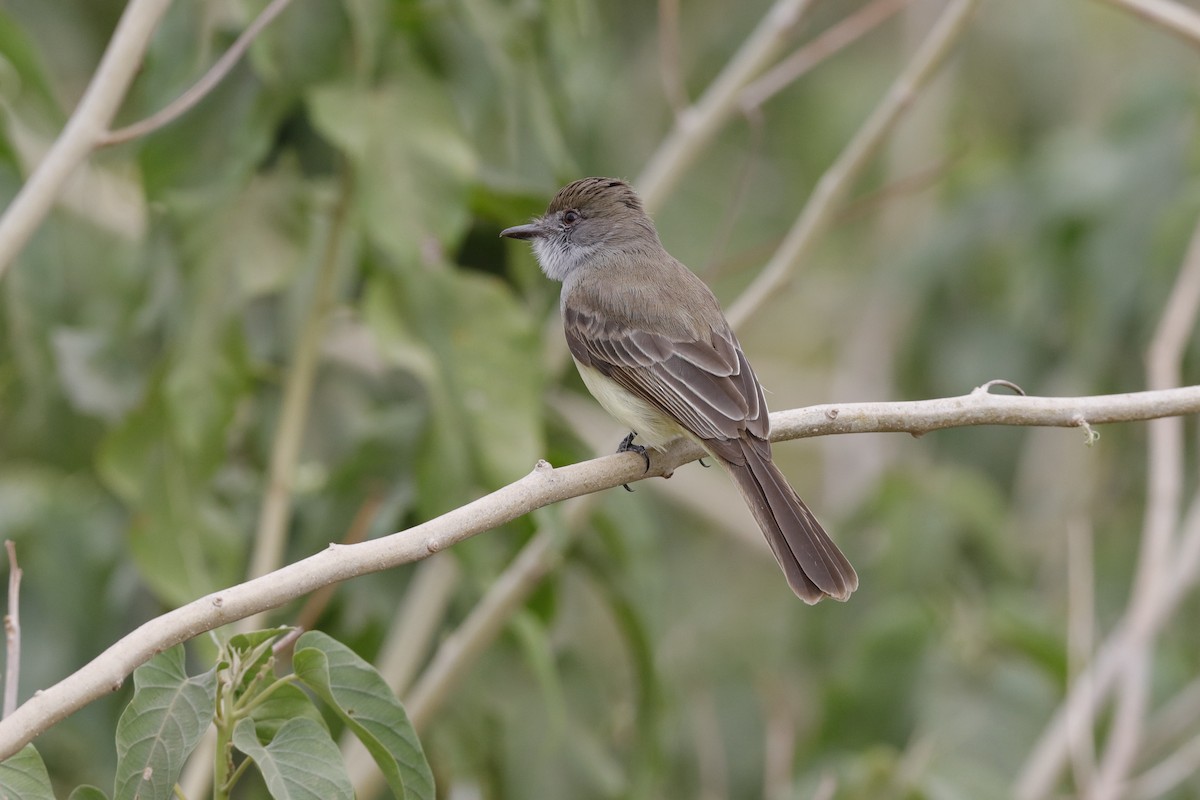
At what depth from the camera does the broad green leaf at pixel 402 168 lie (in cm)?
380

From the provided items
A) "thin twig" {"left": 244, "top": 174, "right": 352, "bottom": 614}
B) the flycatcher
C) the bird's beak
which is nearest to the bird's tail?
the flycatcher

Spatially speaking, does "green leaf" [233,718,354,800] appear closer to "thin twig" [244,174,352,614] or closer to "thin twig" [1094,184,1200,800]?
"thin twig" [244,174,352,614]

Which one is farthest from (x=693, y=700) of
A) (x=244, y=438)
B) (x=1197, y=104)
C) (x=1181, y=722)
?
(x=1197, y=104)

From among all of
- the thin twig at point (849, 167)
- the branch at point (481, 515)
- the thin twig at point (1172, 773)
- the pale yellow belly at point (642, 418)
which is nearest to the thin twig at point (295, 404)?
the pale yellow belly at point (642, 418)

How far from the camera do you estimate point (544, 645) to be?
4.17 metres

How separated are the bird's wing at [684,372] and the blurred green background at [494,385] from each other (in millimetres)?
195

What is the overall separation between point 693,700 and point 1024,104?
3.68 metres

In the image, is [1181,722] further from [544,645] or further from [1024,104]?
[1024,104]

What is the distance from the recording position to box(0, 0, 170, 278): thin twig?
3.12m

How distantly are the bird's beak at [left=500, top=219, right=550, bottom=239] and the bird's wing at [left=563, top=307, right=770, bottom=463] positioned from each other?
0.26 metres

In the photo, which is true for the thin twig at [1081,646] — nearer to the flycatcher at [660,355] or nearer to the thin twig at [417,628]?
the flycatcher at [660,355]

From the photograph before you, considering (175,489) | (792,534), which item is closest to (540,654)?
(792,534)

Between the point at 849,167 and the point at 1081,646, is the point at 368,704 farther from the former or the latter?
the point at 1081,646

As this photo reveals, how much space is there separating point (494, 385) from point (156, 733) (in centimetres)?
190
